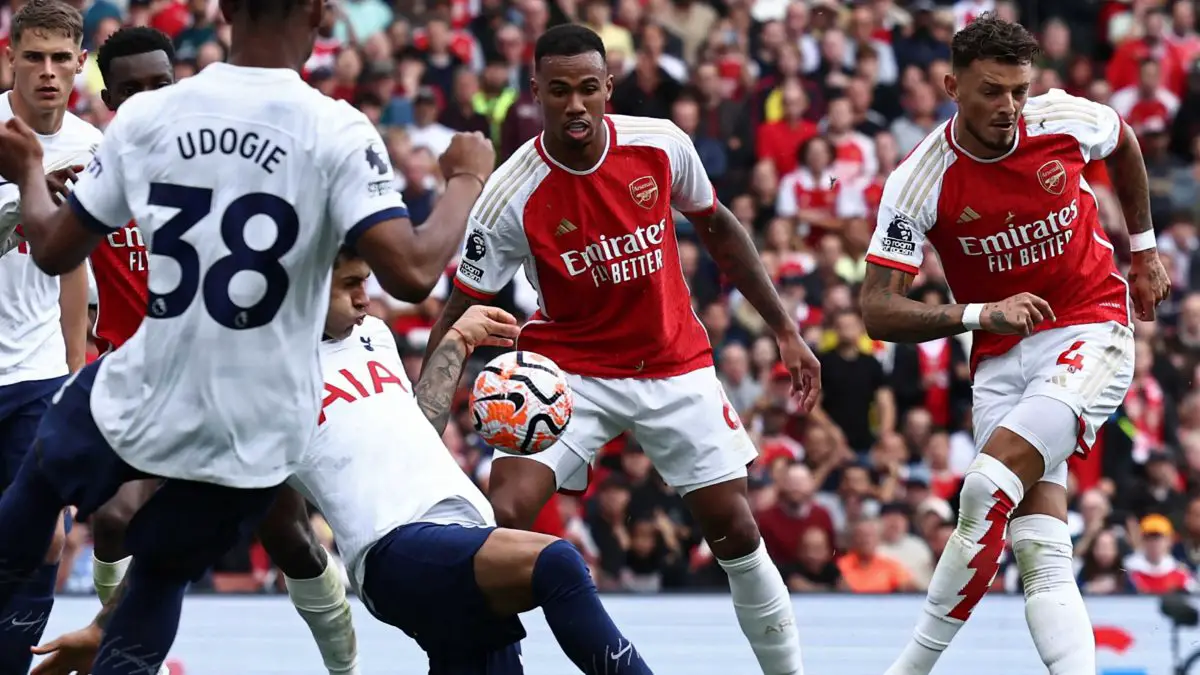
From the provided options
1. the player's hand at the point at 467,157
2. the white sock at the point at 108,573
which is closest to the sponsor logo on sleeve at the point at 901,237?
the player's hand at the point at 467,157

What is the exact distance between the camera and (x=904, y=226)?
7578mm

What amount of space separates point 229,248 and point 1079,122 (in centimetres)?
404

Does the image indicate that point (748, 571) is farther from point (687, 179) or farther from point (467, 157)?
point (467, 157)

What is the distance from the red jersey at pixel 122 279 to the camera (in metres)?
7.40

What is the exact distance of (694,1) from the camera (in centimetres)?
1781

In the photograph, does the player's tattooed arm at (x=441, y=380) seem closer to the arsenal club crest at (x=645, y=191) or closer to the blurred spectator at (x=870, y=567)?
the arsenal club crest at (x=645, y=191)

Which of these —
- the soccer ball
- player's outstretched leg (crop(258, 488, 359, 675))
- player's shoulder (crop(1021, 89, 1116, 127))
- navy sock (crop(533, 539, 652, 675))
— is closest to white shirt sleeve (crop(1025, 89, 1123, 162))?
player's shoulder (crop(1021, 89, 1116, 127))

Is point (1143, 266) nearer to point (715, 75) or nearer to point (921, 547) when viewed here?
point (921, 547)

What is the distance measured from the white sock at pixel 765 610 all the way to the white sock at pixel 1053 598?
A: 3.27 feet

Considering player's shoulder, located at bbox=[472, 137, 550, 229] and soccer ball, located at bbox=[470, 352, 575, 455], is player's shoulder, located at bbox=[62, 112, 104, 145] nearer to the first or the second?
player's shoulder, located at bbox=[472, 137, 550, 229]

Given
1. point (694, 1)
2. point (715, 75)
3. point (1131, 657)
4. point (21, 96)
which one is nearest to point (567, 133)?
point (21, 96)

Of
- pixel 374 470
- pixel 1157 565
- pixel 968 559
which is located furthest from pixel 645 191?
pixel 1157 565

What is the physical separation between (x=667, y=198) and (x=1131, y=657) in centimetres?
352

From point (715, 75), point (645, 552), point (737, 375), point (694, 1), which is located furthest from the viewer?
point (694, 1)
